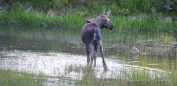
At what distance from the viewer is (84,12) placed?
33094mm

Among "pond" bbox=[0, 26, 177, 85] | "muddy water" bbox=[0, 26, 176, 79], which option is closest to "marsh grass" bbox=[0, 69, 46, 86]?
"pond" bbox=[0, 26, 177, 85]

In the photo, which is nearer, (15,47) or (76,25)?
(15,47)

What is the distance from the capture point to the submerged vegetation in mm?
31453

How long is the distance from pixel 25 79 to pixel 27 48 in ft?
29.2

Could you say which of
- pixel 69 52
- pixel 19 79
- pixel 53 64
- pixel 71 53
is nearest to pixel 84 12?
pixel 69 52

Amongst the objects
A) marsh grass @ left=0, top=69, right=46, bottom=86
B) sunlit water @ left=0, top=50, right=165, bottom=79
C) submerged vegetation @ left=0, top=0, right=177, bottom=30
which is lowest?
marsh grass @ left=0, top=69, right=46, bottom=86

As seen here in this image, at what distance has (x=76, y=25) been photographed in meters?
31.2

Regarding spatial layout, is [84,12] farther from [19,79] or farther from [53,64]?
[19,79]

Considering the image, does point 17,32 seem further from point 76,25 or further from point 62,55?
point 62,55

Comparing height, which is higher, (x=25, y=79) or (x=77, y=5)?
(x=77, y=5)

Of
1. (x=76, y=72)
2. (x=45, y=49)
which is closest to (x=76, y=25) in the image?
(x=45, y=49)

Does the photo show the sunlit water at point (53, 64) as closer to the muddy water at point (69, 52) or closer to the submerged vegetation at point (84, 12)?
the muddy water at point (69, 52)

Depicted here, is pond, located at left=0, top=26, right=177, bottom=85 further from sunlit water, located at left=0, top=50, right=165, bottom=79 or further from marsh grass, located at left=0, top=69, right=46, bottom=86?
marsh grass, located at left=0, top=69, right=46, bottom=86

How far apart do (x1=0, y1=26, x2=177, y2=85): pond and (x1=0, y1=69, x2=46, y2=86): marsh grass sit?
1354mm
